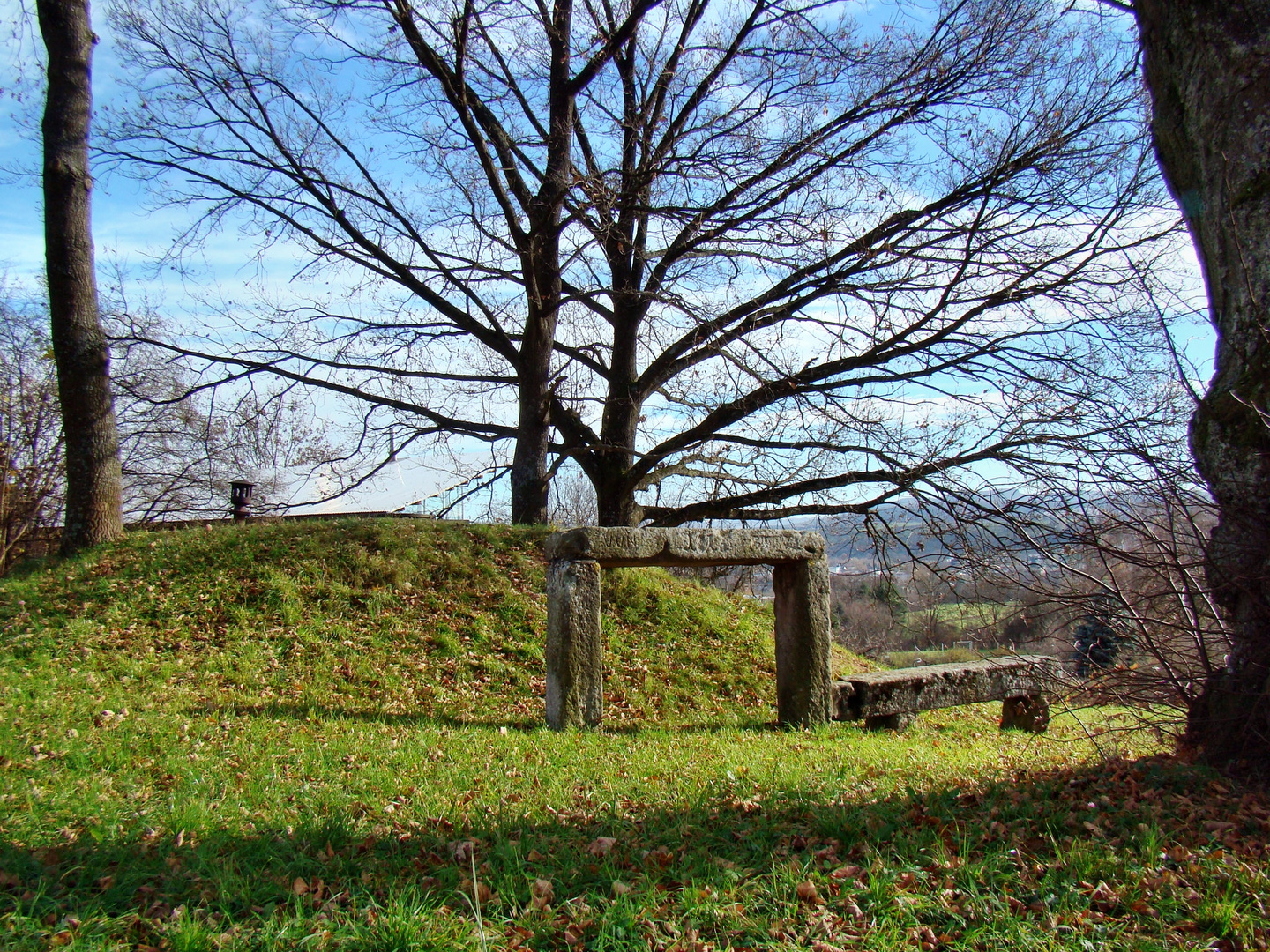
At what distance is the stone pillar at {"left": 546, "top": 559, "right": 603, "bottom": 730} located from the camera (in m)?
7.59

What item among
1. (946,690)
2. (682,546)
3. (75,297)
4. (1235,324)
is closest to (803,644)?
(682,546)

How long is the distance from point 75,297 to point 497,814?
10.8 meters

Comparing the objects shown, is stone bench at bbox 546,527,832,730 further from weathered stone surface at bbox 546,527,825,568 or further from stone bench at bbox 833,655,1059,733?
stone bench at bbox 833,655,1059,733

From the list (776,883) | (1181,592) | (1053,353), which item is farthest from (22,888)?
(1053,353)

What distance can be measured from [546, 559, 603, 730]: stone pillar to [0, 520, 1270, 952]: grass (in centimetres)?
36

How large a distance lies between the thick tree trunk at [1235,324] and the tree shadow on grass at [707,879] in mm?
524

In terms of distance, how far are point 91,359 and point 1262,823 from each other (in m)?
13.5

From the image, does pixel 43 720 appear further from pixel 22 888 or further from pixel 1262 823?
pixel 1262 823

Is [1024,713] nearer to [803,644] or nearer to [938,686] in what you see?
[938,686]

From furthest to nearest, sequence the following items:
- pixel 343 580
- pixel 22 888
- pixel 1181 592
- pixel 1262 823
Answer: pixel 343 580 < pixel 1181 592 < pixel 1262 823 < pixel 22 888

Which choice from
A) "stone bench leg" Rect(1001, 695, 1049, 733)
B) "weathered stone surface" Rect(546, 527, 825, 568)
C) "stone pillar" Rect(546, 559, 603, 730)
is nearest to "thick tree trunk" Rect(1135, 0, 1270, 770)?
"weathered stone surface" Rect(546, 527, 825, 568)

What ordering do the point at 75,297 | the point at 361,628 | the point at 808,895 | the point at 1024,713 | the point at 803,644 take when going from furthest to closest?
the point at 75,297 → the point at 1024,713 → the point at 361,628 → the point at 803,644 → the point at 808,895

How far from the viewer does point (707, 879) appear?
11.2 ft

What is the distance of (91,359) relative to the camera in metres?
11.1
